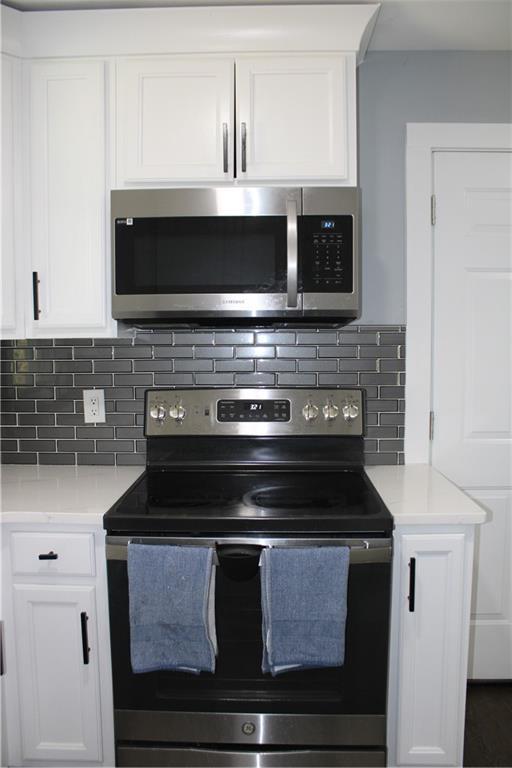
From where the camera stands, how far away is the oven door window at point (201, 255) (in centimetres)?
147

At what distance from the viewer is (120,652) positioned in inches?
52.9

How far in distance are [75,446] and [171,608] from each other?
0.87m

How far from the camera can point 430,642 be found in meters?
1.36

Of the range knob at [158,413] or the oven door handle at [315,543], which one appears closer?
the oven door handle at [315,543]

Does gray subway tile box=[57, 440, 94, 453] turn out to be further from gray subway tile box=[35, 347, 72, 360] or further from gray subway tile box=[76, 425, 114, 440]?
gray subway tile box=[35, 347, 72, 360]

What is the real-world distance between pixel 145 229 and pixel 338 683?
1.43 metres

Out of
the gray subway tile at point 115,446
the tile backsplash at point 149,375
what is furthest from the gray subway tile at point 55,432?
the gray subway tile at point 115,446

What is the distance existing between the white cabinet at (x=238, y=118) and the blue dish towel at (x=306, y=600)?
3.69 feet

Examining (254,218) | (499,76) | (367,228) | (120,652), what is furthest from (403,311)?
(120,652)

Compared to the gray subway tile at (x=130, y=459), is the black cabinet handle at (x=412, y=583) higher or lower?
lower

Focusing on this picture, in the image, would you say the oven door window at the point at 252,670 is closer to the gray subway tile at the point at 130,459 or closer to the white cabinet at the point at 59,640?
the white cabinet at the point at 59,640

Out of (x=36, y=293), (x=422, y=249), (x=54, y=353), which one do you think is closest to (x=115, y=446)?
(x=54, y=353)

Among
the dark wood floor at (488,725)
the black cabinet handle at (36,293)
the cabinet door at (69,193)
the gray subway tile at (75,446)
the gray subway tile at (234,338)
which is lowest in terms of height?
the dark wood floor at (488,725)

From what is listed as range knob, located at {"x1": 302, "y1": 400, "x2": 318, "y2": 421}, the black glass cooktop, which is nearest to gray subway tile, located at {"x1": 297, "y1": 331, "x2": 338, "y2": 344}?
range knob, located at {"x1": 302, "y1": 400, "x2": 318, "y2": 421}
